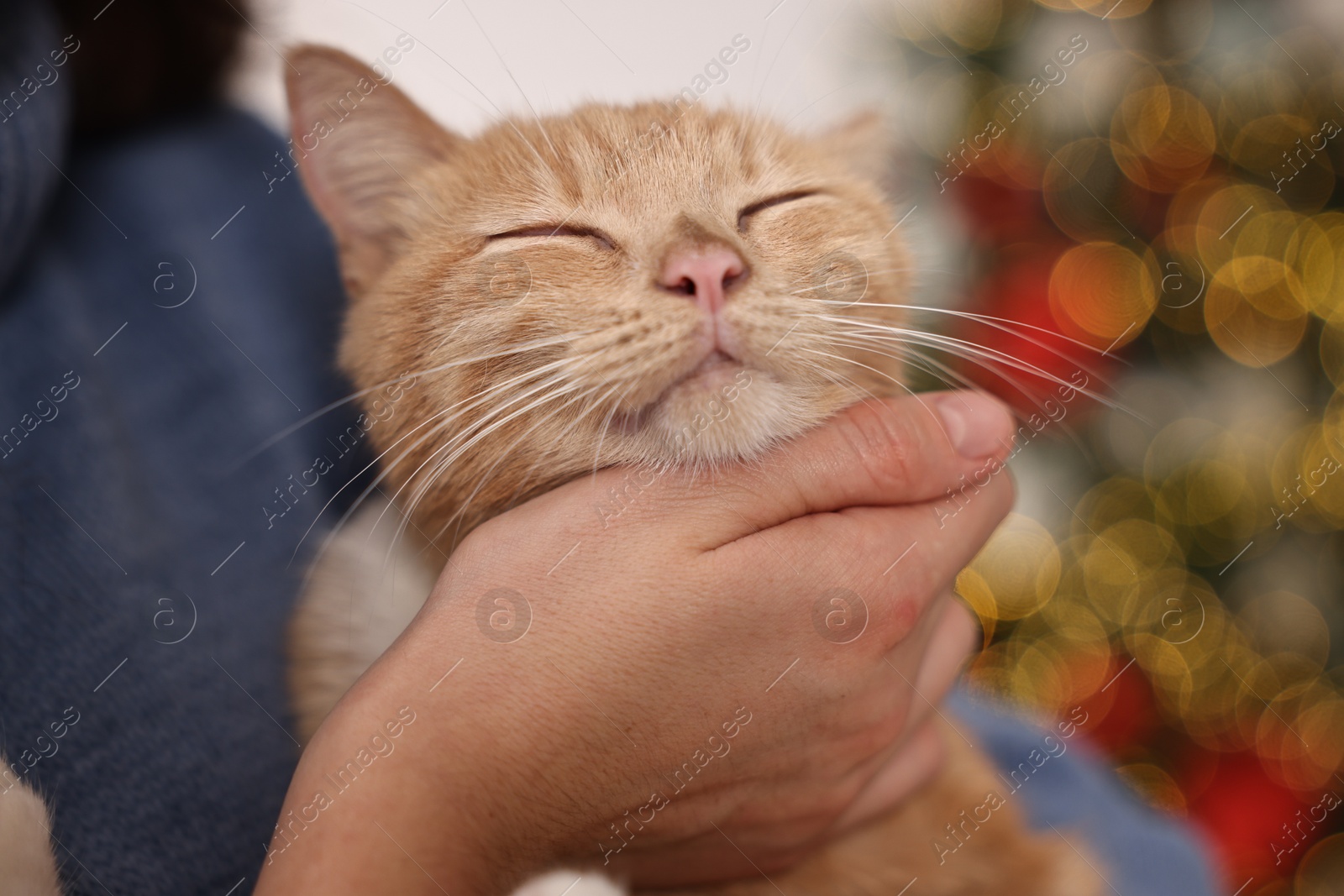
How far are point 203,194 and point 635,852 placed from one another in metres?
1.45

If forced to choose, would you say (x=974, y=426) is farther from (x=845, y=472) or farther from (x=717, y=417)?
(x=717, y=417)

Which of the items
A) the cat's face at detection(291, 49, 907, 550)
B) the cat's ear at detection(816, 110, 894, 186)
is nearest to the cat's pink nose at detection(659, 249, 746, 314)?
the cat's face at detection(291, 49, 907, 550)

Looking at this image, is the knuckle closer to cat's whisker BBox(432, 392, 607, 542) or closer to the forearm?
cat's whisker BBox(432, 392, 607, 542)

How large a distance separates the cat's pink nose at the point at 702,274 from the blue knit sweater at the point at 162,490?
0.77 m

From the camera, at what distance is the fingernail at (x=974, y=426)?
106 centimetres

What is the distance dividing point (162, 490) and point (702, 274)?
103 cm

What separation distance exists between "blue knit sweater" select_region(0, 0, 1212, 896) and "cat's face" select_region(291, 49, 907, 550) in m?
0.38

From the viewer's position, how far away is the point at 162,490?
127 centimetres

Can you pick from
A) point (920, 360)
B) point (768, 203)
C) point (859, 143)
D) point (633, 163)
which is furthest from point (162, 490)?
point (859, 143)

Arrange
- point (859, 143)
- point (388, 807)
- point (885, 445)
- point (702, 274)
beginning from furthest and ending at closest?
point (859, 143)
point (885, 445)
point (702, 274)
point (388, 807)

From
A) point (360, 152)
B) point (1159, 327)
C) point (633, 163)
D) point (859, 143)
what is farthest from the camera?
point (1159, 327)

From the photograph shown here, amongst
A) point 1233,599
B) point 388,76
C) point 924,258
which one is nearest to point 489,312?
point 388,76

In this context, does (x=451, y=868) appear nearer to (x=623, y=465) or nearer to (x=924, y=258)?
(x=623, y=465)

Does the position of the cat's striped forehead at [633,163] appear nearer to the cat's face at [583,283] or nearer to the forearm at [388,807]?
the cat's face at [583,283]
